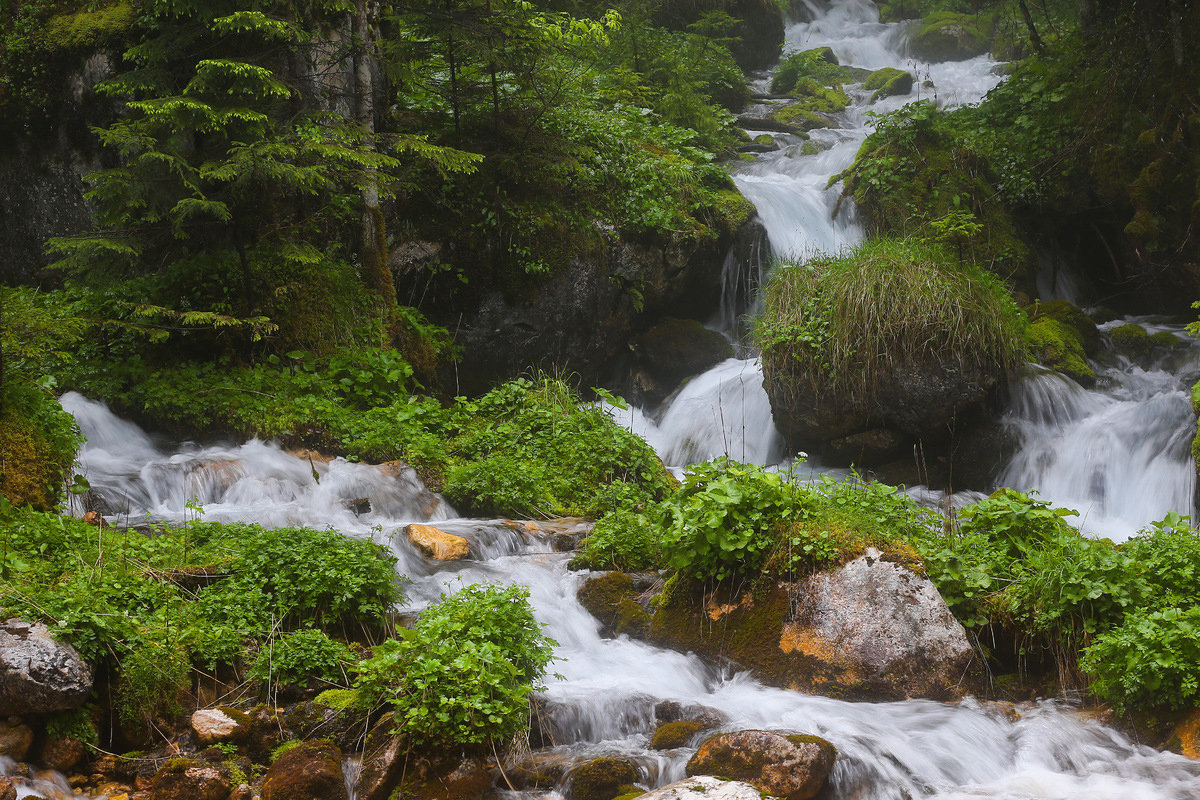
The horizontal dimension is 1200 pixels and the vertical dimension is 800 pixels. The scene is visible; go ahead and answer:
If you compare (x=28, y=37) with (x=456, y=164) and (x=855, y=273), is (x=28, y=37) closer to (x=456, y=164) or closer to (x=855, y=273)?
(x=456, y=164)

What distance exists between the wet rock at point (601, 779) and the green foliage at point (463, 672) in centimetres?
37

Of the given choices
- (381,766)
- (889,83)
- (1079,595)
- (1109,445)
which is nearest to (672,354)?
(1109,445)

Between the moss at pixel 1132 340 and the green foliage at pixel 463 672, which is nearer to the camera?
the green foliage at pixel 463 672

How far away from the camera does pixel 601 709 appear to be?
15.8ft

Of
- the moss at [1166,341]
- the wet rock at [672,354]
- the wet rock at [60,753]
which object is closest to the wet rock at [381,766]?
the wet rock at [60,753]

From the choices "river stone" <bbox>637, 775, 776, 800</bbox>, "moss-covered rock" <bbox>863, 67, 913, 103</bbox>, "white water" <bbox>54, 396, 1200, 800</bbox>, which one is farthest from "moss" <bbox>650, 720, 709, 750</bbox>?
"moss-covered rock" <bbox>863, 67, 913, 103</bbox>

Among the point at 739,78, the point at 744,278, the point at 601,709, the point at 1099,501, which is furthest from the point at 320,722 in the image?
the point at 739,78

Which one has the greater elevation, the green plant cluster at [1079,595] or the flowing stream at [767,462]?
the green plant cluster at [1079,595]

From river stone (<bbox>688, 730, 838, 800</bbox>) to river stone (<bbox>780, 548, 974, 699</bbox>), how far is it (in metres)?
0.99

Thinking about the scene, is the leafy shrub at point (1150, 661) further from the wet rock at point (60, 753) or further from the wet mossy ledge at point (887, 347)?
the wet rock at point (60, 753)

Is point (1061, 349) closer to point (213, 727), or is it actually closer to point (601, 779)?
point (601, 779)

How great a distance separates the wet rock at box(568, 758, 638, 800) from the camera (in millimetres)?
4070

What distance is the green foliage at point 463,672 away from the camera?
3980mm

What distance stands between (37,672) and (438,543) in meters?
3.31
